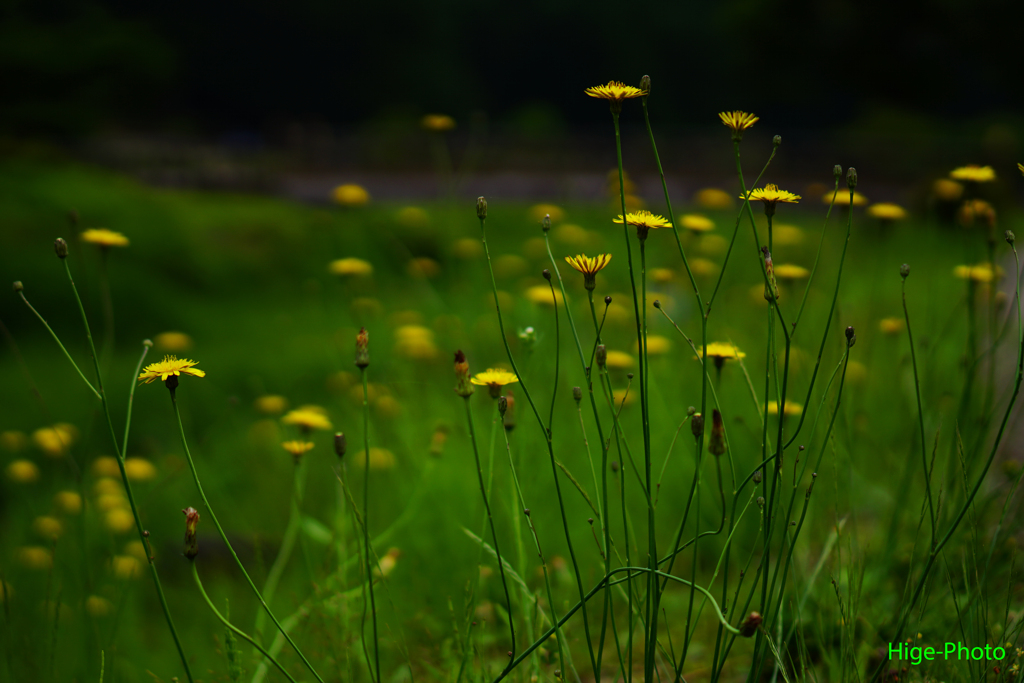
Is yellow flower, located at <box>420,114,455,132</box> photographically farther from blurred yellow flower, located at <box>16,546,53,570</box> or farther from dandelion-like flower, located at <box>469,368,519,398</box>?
blurred yellow flower, located at <box>16,546,53,570</box>

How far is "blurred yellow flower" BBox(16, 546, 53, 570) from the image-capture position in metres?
1.69

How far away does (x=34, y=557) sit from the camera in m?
1.71

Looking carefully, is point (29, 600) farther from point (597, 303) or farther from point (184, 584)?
point (597, 303)

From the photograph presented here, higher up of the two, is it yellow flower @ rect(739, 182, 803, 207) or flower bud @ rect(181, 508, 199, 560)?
yellow flower @ rect(739, 182, 803, 207)

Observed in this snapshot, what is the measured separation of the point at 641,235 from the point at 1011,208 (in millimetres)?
7248

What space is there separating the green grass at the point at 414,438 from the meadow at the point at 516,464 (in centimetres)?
1

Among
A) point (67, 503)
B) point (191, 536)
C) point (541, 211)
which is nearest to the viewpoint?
point (191, 536)

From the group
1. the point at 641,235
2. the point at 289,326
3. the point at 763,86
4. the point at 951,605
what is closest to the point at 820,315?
the point at 951,605

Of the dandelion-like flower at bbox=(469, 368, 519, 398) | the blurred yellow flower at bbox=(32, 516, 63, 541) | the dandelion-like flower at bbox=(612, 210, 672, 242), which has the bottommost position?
the blurred yellow flower at bbox=(32, 516, 63, 541)

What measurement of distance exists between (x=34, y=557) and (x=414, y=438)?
95 cm

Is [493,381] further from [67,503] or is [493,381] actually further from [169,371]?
[67,503]

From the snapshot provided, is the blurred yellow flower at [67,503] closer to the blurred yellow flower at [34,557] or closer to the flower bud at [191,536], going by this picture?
the blurred yellow flower at [34,557]

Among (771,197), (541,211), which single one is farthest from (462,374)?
(541,211)

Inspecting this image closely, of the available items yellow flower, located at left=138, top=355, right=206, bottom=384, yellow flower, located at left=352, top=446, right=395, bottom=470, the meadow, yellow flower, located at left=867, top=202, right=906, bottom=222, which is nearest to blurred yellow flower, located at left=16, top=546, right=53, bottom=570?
the meadow
